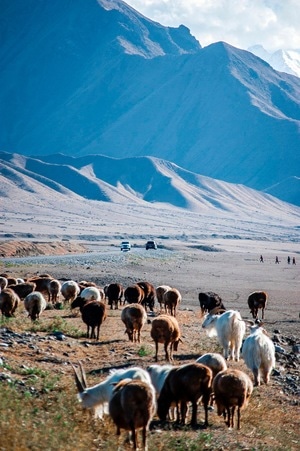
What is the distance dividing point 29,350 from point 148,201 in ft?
546

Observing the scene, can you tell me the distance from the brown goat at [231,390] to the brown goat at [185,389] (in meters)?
0.25

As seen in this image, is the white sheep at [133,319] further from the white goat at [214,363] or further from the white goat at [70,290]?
the white goat at [70,290]

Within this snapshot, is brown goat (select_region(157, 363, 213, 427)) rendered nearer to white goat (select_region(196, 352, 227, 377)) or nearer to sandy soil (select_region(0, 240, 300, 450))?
sandy soil (select_region(0, 240, 300, 450))

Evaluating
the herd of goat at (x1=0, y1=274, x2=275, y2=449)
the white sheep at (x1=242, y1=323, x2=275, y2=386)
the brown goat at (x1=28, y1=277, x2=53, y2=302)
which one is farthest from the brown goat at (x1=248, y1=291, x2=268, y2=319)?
the white sheep at (x1=242, y1=323, x2=275, y2=386)

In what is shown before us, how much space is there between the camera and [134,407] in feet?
27.6

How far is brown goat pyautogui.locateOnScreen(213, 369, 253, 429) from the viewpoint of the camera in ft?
33.2

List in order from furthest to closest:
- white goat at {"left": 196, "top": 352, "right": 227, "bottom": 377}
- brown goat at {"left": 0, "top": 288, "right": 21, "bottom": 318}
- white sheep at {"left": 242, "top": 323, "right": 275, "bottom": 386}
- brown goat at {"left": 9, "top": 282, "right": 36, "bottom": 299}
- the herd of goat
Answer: brown goat at {"left": 9, "top": 282, "right": 36, "bottom": 299}, brown goat at {"left": 0, "top": 288, "right": 21, "bottom": 318}, white sheep at {"left": 242, "top": 323, "right": 275, "bottom": 386}, white goat at {"left": 196, "top": 352, "right": 227, "bottom": 377}, the herd of goat

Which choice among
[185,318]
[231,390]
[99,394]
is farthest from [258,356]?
[185,318]

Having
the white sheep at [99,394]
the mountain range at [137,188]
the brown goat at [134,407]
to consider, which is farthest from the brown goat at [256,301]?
the mountain range at [137,188]

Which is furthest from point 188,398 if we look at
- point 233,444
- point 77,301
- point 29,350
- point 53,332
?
point 77,301

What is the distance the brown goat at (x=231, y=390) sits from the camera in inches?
398

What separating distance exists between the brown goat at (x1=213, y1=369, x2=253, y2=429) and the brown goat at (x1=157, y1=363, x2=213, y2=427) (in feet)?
0.82

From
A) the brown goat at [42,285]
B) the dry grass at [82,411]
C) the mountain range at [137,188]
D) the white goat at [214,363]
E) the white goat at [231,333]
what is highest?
the mountain range at [137,188]

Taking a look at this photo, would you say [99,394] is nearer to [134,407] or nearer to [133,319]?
[134,407]
